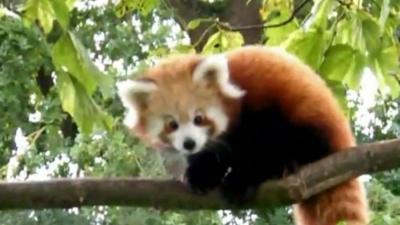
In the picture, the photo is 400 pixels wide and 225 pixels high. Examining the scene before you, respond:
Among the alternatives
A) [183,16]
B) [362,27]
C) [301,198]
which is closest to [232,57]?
[362,27]

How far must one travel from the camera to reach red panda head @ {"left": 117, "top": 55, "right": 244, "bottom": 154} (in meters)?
3.34

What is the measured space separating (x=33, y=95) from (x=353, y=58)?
4280 mm

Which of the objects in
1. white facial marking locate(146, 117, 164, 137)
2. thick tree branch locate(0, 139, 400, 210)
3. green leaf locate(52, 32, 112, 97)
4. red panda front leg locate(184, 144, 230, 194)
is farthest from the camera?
white facial marking locate(146, 117, 164, 137)

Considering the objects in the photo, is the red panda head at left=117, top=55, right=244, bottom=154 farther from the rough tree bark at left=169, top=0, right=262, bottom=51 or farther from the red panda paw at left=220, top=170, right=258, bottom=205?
the rough tree bark at left=169, top=0, right=262, bottom=51

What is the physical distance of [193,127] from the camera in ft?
11.0

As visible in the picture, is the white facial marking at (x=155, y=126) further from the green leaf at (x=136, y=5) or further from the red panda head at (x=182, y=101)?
the green leaf at (x=136, y=5)

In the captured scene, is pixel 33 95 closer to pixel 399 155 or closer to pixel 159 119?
pixel 159 119

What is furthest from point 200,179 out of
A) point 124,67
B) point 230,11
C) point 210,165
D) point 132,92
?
point 230,11

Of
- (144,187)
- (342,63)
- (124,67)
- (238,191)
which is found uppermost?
(124,67)

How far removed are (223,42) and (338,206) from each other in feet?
3.31

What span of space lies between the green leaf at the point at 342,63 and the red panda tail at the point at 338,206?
1.44 feet

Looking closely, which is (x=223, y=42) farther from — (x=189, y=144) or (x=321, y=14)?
(x=189, y=144)

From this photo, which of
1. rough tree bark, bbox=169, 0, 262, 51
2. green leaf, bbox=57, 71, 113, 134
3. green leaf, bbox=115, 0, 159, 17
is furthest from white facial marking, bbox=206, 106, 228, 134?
rough tree bark, bbox=169, 0, 262, 51

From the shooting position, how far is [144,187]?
279 centimetres
